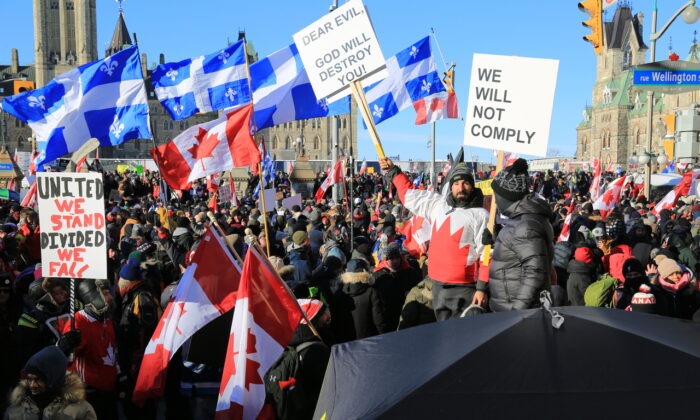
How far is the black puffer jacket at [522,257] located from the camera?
13.2ft

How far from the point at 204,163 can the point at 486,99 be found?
462cm

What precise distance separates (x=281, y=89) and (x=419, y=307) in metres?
7.42

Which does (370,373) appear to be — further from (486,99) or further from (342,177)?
(342,177)

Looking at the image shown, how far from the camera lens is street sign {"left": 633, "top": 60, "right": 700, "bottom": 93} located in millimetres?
13055

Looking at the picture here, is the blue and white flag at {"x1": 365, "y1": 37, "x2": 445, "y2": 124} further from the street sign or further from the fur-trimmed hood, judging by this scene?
the fur-trimmed hood

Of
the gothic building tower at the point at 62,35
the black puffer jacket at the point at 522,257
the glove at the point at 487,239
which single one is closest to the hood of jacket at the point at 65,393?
the black puffer jacket at the point at 522,257

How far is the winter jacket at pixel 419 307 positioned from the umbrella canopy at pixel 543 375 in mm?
3379

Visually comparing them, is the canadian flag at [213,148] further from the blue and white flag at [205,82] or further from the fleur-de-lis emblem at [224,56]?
the fleur-de-lis emblem at [224,56]

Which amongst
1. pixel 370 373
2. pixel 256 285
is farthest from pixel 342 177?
pixel 370 373

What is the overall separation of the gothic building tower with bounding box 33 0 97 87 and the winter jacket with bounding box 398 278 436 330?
102 m

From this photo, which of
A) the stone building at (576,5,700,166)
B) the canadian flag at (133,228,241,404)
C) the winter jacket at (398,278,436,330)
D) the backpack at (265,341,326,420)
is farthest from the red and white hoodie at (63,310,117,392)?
the stone building at (576,5,700,166)

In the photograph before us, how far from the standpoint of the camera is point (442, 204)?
531 centimetres

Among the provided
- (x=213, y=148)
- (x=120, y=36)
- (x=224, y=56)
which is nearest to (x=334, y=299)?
(x=213, y=148)

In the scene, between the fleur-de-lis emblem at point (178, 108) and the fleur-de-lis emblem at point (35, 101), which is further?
the fleur-de-lis emblem at point (178, 108)
